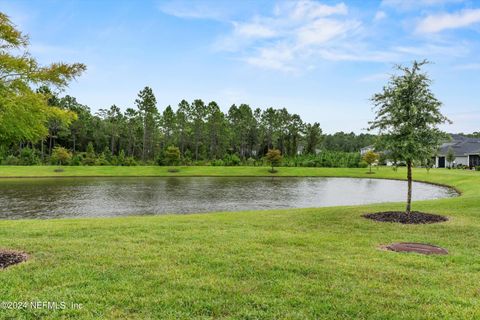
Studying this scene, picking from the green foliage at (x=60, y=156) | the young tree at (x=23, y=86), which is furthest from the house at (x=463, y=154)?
the young tree at (x=23, y=86)

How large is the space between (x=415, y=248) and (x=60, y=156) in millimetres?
57322

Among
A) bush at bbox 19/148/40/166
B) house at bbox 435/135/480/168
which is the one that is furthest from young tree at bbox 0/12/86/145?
house at bbox 435/135/480/168

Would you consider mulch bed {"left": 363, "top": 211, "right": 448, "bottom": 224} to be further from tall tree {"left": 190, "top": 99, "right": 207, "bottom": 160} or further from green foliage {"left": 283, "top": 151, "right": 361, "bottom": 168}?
tall tree {"left": 190, "top": 99, "right": 207, "bottom": 160}

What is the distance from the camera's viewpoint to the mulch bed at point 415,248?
828 cm

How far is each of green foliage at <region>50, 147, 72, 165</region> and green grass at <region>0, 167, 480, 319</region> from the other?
49.4 m

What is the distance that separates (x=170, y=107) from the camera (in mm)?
76250

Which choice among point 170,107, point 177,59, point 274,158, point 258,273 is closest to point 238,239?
point 258,273

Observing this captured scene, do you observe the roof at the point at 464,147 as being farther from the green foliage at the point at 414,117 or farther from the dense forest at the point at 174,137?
the green foliage at the point at 414,117

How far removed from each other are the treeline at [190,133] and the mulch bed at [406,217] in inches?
2018

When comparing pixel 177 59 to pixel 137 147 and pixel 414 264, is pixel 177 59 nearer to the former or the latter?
pixel 414 264

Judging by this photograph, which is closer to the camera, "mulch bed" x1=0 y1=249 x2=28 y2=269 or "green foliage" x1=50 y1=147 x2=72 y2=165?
"mulch bed" x1=0 y1=249 x2=28 y2=269

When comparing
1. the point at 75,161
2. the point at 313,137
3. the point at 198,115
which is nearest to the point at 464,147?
the point at 313,137

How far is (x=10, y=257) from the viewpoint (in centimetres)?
721

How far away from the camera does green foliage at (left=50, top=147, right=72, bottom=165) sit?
55.7m
